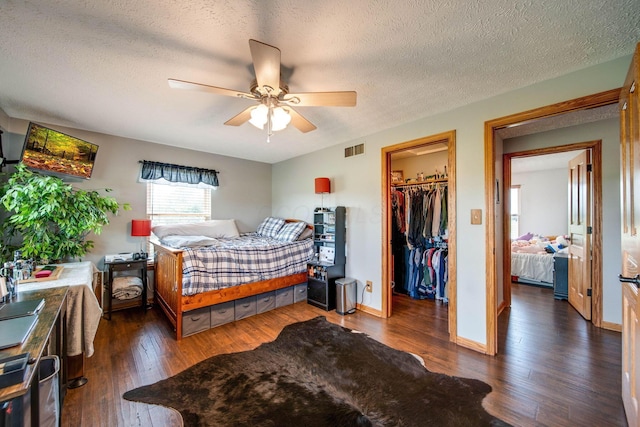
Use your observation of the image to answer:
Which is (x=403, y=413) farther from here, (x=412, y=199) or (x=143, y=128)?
(x=143, y=128)

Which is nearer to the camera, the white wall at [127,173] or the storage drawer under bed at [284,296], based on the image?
the white wall at [127,173]

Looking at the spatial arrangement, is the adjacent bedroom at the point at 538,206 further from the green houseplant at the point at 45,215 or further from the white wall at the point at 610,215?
the green houseplant at the point at 45,215

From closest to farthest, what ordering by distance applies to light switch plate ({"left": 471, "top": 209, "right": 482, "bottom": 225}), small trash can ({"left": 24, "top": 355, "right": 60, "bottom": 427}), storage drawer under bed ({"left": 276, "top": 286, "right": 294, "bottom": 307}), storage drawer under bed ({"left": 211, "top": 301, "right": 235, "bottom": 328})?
small trash can ({"left": 24, "top": 355, "right": 60, "bottom": 427})
light switch plate ({"left": 471, "top": 209, "right": 482, "bottom": 225})
storage drawer under bed ({"left": 211, "top": 301, "right": 235, "bottom": 328})
storage drawer under bed ({"left": 276, "top": 286, "right": 294, "bottom": 307})

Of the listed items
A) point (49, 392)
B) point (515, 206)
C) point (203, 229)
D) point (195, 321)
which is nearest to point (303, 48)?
point (49, 392)

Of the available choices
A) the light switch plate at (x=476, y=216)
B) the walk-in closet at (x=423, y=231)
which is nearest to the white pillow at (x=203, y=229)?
A: the walk-in closet at (x=423, y=231)

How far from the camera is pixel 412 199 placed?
4.09 m

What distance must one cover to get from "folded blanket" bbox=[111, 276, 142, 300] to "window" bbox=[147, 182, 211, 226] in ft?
2.88

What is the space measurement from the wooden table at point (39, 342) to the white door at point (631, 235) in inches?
94.4

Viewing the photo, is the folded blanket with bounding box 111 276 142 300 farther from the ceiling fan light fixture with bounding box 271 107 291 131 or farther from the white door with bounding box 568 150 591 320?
the white door with bounding box 568 150 591 320

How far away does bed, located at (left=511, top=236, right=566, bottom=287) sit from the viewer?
14.5ft

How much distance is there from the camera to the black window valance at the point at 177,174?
3666mm

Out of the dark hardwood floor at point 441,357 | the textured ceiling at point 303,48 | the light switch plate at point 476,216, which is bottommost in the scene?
the dark hardwood floor at point 441,357

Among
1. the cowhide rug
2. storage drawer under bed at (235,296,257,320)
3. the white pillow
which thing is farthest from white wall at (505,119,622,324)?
the white pillow

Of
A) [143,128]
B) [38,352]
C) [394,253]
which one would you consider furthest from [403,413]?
[143,128]
